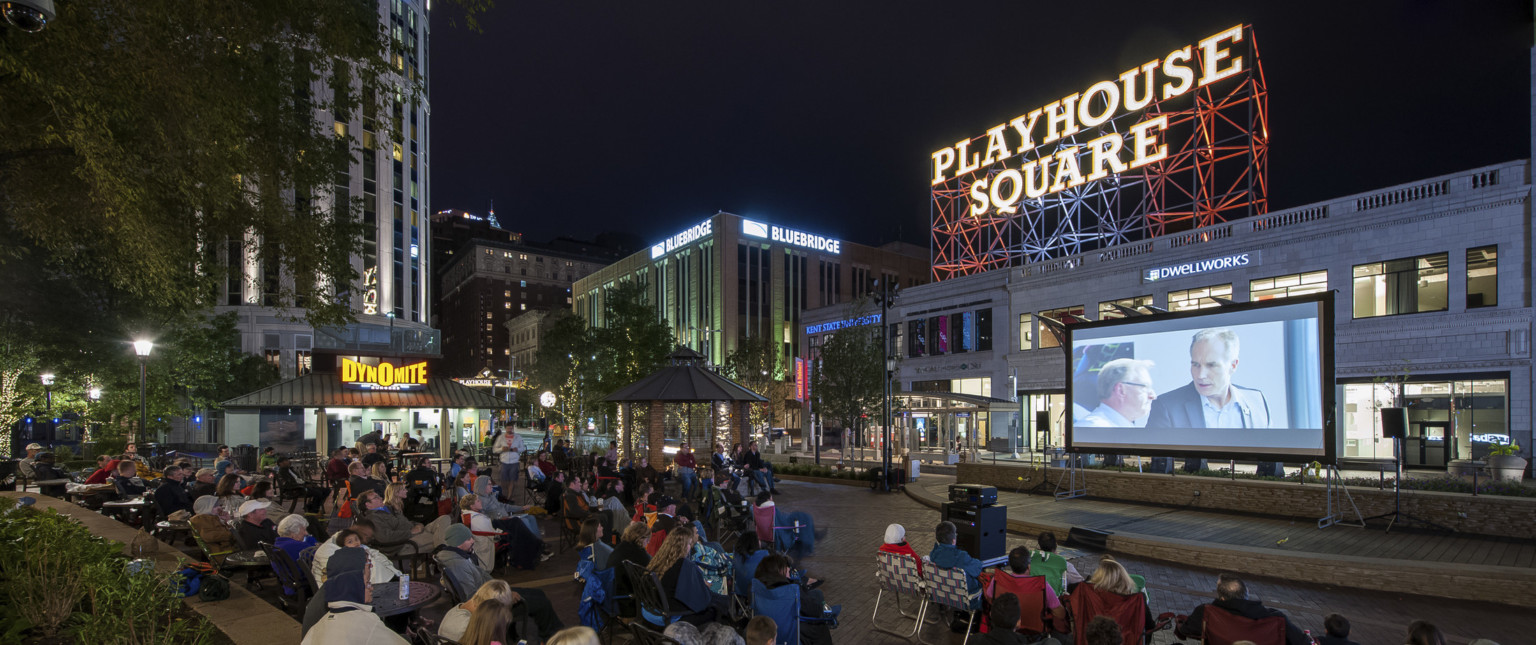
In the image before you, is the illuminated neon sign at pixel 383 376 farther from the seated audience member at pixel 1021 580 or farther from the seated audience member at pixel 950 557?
the seated audience member at pixel 1021 580

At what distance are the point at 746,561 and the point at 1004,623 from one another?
3080 millimetres

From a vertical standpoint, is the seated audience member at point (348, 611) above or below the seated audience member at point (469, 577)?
above

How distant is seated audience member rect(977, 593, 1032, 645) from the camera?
5055mm

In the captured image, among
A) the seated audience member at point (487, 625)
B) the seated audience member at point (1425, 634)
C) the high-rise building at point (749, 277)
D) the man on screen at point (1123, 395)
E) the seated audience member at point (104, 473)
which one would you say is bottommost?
the seated audience member at point (104, 473)

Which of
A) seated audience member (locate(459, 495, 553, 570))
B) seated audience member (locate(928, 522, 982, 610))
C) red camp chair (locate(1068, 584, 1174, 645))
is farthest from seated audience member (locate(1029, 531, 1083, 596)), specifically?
seated audience member (locate(459, 495, 553, 570))

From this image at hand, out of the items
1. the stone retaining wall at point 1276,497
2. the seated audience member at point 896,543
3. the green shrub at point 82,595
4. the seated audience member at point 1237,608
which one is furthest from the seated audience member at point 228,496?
the stone retaining wall at point 1276,497

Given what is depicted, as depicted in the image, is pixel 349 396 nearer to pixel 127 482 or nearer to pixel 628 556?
pixel 127 482

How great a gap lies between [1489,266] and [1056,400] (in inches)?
631

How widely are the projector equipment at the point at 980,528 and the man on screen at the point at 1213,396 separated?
721cm

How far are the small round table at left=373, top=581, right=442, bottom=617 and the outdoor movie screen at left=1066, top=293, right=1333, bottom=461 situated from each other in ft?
46.8

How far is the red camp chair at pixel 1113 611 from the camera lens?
242 inches

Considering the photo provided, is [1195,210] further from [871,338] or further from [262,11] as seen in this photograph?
[262,11]

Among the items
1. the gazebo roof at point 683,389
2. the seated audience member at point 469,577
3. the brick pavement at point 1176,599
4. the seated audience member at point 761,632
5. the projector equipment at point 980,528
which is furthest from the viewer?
the gazebo roof at point 683,389

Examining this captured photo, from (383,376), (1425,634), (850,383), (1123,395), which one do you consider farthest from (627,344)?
(1425,634)
